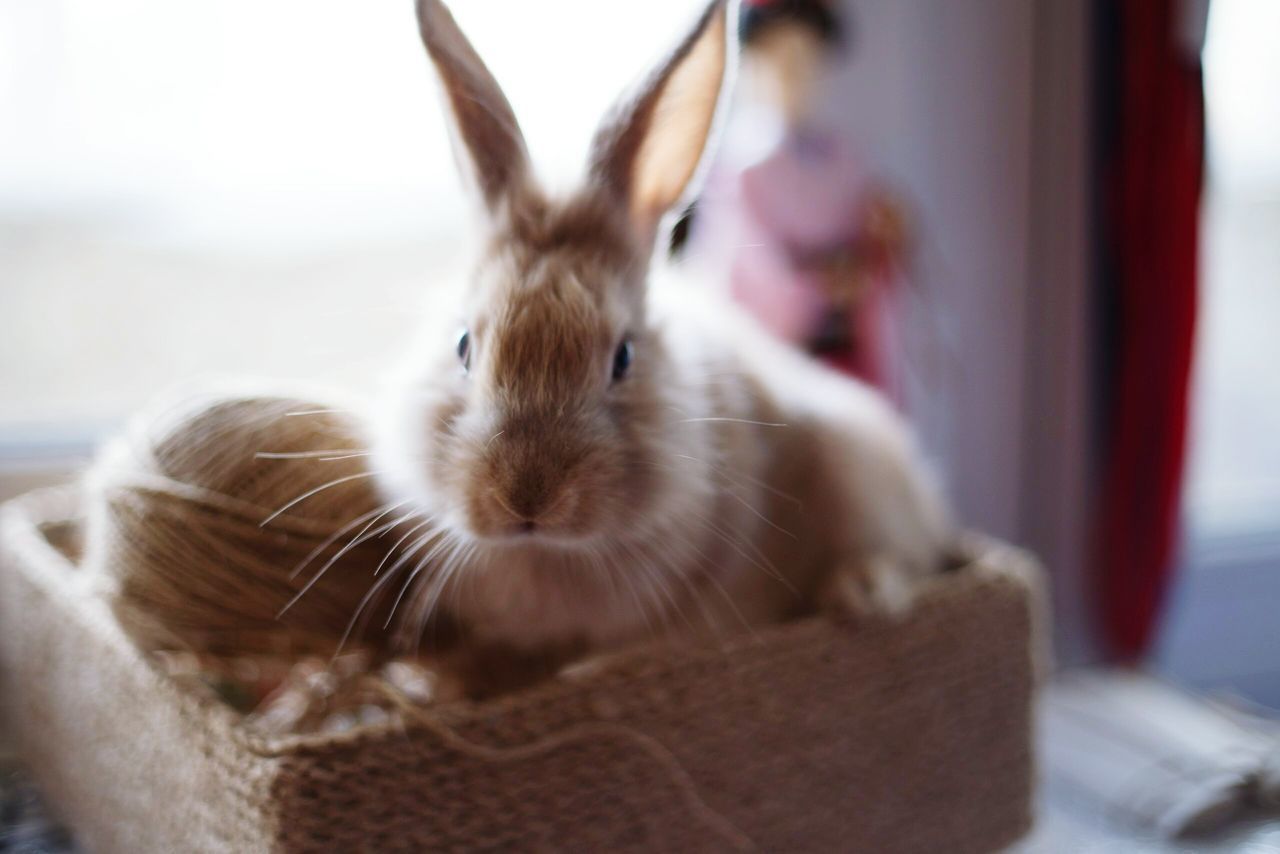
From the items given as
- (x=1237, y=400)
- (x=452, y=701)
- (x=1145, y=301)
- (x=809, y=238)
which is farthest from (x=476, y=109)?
(x=1237, y=400)

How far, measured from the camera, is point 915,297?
1.63m

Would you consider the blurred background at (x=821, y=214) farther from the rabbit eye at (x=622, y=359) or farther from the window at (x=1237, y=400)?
the rabbit eye at (x=622, y=359)

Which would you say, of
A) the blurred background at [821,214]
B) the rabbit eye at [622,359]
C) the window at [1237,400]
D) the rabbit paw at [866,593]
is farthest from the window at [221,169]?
the window at [1237,400]

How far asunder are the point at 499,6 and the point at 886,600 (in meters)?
0.95

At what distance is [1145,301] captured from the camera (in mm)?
1635

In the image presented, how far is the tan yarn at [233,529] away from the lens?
0.81m

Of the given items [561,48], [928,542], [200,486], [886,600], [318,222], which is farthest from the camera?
[318,222]

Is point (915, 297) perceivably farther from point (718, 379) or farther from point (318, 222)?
point (318, 222)

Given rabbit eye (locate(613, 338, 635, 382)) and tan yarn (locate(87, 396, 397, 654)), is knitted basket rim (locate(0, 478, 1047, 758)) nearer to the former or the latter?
tan yarn (locate(87, 396, 397, 654))

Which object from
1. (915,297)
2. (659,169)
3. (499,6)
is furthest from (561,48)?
(915,297)

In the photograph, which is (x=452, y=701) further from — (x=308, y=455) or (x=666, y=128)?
(x=666, y=128)

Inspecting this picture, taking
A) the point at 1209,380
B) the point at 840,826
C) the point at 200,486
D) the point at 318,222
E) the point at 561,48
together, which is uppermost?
the point at 561,48

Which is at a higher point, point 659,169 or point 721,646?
point 659,169

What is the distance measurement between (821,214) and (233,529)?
870 mm
